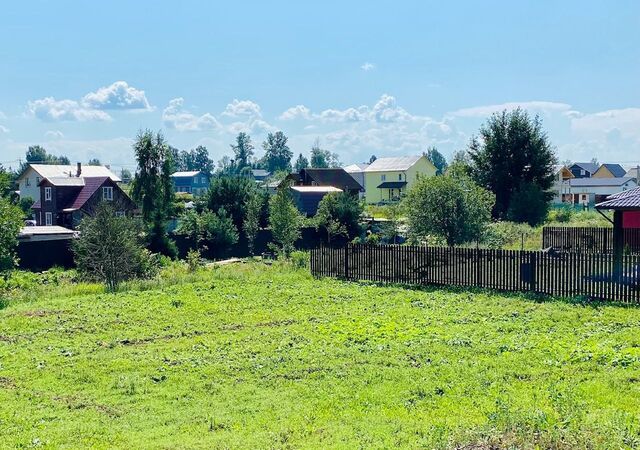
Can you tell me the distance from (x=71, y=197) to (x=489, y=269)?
130 feet

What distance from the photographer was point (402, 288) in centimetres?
2031

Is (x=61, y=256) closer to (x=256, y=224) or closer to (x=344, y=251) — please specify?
(x=256, y=224)

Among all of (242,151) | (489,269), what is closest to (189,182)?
(242,151)

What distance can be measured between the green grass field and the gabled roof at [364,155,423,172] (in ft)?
230

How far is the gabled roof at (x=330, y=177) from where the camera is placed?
233ft

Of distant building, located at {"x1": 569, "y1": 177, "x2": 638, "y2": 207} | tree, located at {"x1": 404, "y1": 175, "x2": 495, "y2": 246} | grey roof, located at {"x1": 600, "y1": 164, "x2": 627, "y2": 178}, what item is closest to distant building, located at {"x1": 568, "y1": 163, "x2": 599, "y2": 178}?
grey roof, located at {"x1": 600, "y1": 164, "x2": 627, "y2": 178}

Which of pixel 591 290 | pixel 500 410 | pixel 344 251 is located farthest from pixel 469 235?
pixel 500 410

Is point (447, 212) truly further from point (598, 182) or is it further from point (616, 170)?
point (616, 170)

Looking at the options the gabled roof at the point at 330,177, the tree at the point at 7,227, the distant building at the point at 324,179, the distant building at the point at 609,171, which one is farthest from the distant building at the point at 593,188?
the tree at the point at 7,227

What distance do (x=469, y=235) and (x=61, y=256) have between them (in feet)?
72.6

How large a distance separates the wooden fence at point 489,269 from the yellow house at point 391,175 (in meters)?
61.0

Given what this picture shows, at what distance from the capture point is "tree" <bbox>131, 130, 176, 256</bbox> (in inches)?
1633

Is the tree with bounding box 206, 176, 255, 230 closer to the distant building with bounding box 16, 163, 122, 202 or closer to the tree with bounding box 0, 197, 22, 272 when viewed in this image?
the distant building with bounding box 16, 163, 122, 202

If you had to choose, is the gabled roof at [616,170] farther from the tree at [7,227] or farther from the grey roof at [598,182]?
the tree at [7,227]
